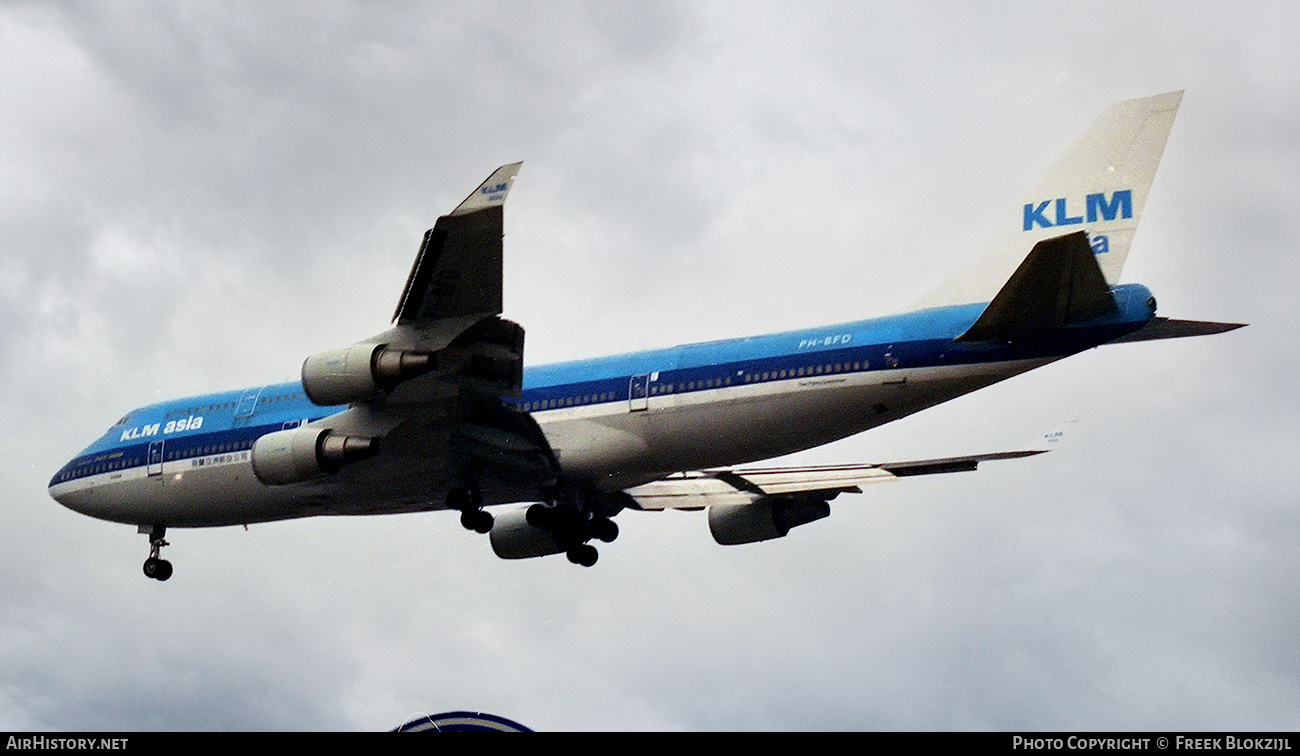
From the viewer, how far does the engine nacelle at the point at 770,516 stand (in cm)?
3425

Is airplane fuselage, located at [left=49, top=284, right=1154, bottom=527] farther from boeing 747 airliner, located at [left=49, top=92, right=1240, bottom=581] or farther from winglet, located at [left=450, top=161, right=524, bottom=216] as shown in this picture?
winglet, located at [left=450, top=161, right=524, bottom=216]

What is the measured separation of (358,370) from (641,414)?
5597 millimetres

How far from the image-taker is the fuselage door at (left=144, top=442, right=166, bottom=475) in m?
34.2

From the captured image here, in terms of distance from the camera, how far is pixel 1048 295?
2509 centimetres

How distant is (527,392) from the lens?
31.4 metres

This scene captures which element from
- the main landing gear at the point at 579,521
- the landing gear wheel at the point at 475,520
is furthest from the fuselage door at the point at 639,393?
the landing gear wheel at the point at 475,520

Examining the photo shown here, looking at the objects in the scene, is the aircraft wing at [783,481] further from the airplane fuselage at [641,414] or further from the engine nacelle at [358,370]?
the engine nacelle at [358,370]

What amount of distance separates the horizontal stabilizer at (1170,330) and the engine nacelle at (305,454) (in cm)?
1386

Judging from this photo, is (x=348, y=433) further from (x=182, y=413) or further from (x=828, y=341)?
(x=828, y=341)

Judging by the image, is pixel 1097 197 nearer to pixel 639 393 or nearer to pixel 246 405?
pixel 639 393

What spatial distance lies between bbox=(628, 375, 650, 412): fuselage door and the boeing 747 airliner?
1.6 inches

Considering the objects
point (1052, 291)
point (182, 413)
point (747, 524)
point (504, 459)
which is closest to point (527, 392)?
point (504, 459)
